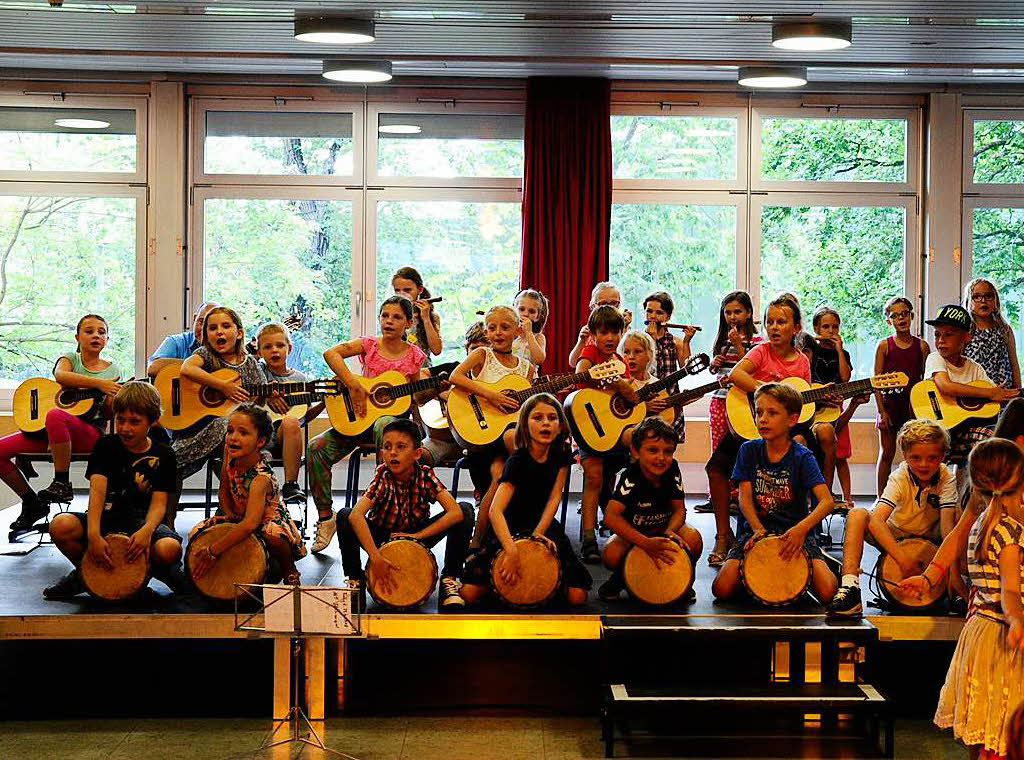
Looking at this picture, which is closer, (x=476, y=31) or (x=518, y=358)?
(x=518, y=358)

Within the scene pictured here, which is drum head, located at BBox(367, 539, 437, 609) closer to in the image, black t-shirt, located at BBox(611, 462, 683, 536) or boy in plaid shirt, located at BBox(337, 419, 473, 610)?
boy in plaid shirt, located at BBox(337, 419, 473, 610)

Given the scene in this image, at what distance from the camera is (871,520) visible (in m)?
5.06

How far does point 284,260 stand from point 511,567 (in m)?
5.02

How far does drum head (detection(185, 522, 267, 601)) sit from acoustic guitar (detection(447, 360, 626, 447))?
131cm

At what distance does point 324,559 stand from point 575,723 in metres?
1.59

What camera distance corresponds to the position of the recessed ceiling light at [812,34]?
23.0 feet

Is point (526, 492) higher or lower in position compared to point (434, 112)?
lower

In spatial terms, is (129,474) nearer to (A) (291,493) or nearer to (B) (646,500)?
(A) (291,493)

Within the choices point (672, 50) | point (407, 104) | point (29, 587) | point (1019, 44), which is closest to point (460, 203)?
point (407, 104)

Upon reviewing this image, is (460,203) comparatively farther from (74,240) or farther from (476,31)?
(74,240)

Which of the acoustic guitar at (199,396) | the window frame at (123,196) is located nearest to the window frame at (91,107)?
the window frame at (123,196)

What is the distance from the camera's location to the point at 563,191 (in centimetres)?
917

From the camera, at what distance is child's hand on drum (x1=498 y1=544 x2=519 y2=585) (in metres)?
4.98

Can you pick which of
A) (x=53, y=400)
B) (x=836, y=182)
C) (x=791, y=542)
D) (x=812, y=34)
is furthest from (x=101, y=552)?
(x=836, y=182)
